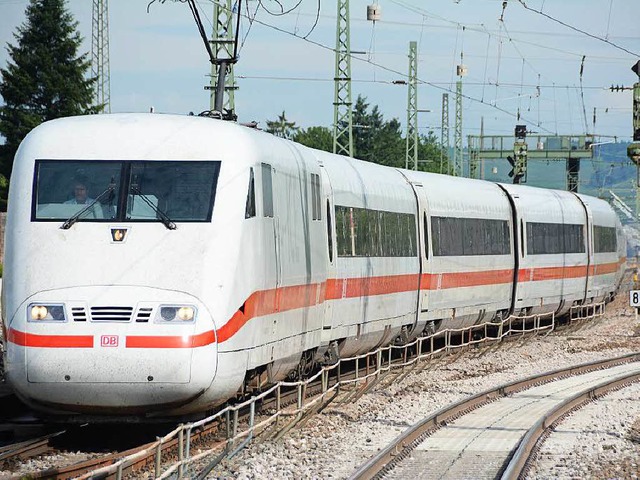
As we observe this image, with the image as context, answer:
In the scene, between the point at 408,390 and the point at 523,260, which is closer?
the point at 408,390

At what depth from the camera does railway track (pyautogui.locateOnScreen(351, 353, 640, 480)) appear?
43.2ft

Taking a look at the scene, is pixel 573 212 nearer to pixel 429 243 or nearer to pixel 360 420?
pixel 429 243

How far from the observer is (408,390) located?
20172mm

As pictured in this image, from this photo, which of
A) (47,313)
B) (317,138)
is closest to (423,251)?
(47,313)

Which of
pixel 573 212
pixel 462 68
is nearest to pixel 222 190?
pixel 573 212

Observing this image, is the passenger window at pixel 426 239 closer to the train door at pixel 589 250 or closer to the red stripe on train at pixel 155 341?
the red stripe on train at pixel 155 341

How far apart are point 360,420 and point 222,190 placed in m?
4.79

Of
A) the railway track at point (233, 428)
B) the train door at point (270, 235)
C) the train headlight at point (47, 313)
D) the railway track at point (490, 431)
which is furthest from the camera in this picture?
the train door at point (270, 235)

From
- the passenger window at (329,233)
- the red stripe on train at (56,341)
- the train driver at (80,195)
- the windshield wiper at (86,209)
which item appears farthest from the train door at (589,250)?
the red stripe on train at (56,341)

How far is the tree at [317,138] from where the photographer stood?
4754 inches

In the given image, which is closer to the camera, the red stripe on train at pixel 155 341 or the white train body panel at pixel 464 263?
the red stripe on train at pixel 155 341

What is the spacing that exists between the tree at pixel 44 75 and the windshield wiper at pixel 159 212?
45.7m

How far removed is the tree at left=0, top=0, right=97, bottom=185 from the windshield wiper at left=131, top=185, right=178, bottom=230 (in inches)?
1797

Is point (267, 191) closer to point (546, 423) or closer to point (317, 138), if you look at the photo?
point (546, 423)
